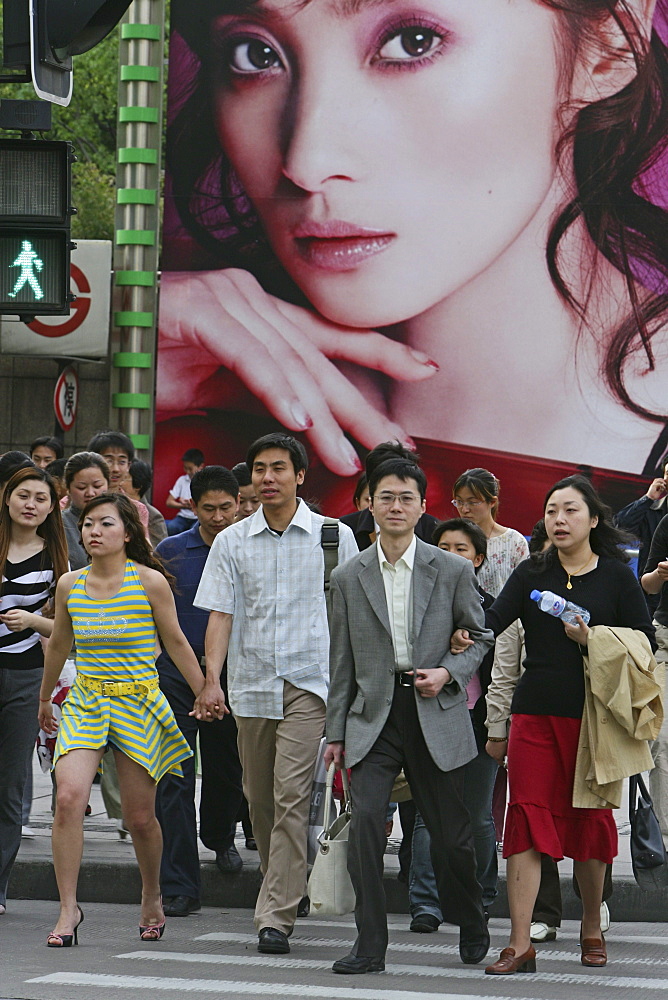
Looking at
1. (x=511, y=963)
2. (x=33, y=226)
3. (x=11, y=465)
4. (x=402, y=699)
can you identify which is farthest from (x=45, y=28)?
(x=511, y=963)

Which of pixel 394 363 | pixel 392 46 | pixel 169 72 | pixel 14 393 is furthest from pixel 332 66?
pixel 14 393

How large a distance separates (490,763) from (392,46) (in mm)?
10786

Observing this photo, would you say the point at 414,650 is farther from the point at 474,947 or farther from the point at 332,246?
the point at 332,246

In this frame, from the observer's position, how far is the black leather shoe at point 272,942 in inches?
239

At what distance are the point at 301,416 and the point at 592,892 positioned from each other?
10183mm

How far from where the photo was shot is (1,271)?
7258 mm

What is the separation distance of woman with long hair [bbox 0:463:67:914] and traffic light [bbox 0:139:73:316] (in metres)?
0.84

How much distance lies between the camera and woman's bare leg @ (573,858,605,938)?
235 inches

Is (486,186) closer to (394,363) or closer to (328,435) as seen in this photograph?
(394,363)

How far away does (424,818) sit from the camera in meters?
5.92

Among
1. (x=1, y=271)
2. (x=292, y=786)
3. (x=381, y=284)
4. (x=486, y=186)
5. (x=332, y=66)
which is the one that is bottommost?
(x=292, y=786)

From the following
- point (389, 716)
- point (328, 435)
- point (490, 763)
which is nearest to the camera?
point (389, 716)

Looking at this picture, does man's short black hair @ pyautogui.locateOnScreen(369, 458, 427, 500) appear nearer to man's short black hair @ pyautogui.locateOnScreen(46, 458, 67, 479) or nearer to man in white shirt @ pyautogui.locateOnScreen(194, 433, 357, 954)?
man in white shirt @ pyautogui.locateOnScreen(194, 433, 357, 954)

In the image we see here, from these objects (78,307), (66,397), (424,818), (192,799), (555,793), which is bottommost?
(192,799)
